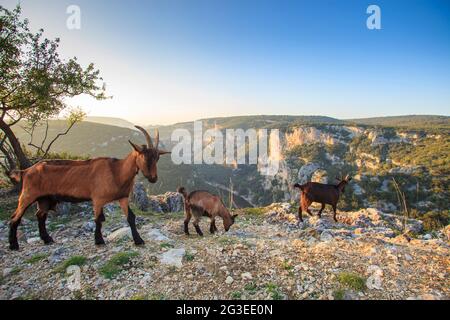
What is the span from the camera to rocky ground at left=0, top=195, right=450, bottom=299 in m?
5.37

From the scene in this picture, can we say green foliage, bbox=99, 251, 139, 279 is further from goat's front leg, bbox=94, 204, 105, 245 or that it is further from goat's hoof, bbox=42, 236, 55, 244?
goat's hoof, bbox=42, 236, 55, 244

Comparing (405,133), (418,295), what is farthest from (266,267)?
(405,133)

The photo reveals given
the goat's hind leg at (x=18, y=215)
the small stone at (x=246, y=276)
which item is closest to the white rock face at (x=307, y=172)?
the small stone at (x=246, y=276)

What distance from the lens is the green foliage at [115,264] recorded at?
5.98m

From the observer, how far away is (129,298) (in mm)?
5184

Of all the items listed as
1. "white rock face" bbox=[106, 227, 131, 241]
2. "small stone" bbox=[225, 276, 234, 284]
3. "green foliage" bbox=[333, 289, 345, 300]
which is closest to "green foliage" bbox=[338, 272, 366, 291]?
"green foliage" bbox=[333, 289, 345, 300]

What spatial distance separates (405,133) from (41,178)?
146 m

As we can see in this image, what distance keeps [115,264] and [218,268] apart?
7.75ft

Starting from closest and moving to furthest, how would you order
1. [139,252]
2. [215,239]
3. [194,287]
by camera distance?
[194,287] → [139,252] → [215,239]

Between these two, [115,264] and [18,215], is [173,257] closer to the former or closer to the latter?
[115,264]

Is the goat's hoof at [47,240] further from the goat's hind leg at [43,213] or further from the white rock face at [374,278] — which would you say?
the white rock face at [374,278]

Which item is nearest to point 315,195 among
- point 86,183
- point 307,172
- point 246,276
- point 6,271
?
point 246,276

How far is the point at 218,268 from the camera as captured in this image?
6.22m

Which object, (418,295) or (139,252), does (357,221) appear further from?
(139,252)
